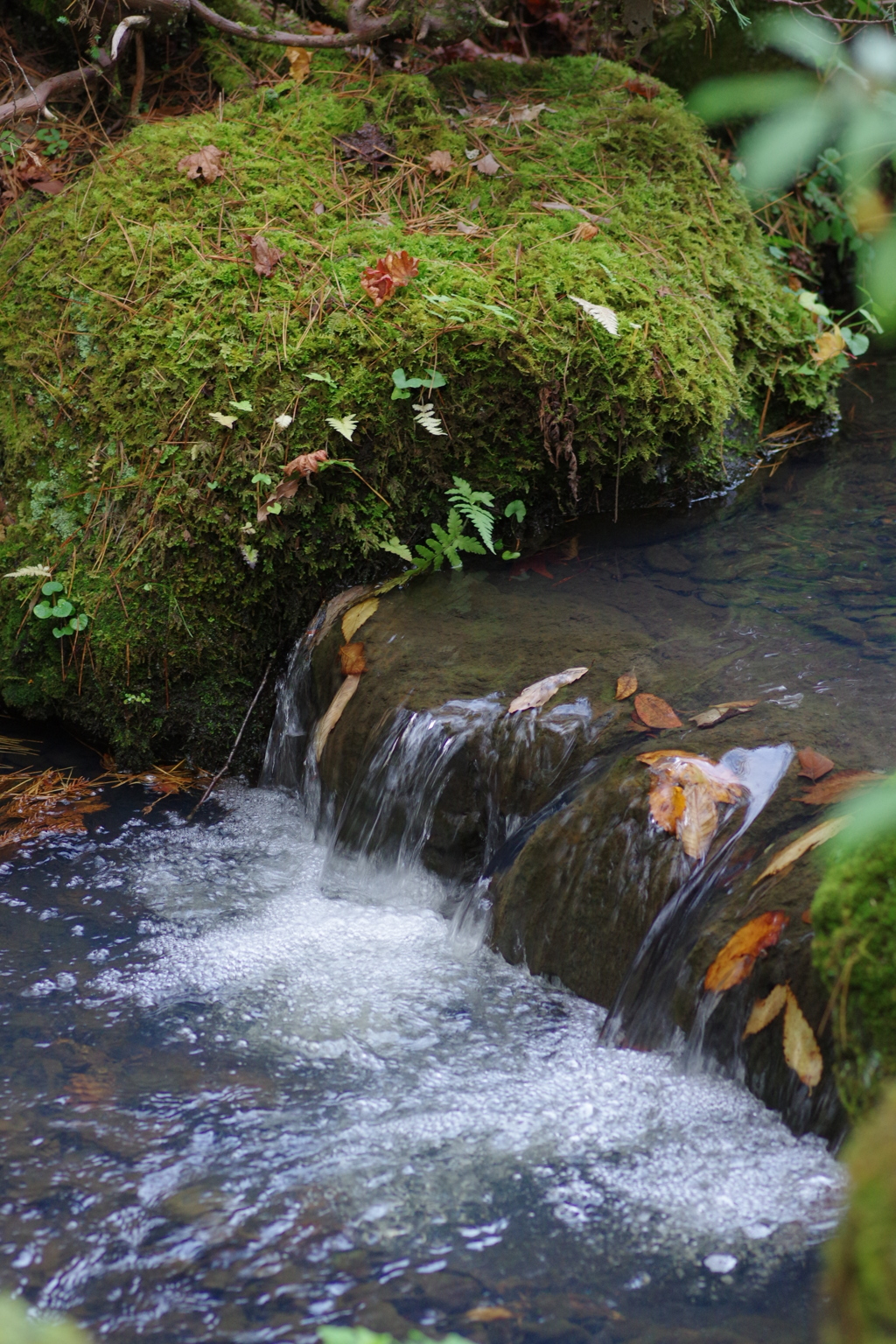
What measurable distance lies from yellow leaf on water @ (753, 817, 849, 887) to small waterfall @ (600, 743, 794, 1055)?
0.44ft

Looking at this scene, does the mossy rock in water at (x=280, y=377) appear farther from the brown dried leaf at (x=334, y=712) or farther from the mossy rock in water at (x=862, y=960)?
the mossy rock in water at (x=862, y=960)

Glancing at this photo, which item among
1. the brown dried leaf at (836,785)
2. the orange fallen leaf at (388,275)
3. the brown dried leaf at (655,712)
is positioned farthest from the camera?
the orange fallen leaf at (388,275)

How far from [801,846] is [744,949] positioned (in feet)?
0.96

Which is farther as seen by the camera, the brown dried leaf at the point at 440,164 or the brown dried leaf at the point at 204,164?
the brown dried leaf at the point at 440,164

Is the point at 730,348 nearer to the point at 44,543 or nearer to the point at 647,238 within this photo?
the point at 647,238

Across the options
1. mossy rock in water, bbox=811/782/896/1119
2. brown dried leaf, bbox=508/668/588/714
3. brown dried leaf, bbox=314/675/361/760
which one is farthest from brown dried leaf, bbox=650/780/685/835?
brown dried leaf, bbox=314/675/361/760

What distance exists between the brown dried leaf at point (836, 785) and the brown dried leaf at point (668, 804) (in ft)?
1.01

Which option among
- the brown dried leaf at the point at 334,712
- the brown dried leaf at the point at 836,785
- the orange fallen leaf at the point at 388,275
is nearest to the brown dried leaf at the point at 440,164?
the orange fallen leaf at the point at 388,275

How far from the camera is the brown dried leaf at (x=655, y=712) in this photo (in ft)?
9.57

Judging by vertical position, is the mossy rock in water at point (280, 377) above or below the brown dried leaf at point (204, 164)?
below

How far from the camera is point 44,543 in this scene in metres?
3.98

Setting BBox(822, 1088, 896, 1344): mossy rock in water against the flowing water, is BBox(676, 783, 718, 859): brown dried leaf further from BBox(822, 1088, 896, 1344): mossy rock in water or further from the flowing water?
BBox(822, 1088, 896, 1344): mossy rock in water

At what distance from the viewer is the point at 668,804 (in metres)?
2.62

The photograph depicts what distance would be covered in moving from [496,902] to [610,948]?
0.42m
